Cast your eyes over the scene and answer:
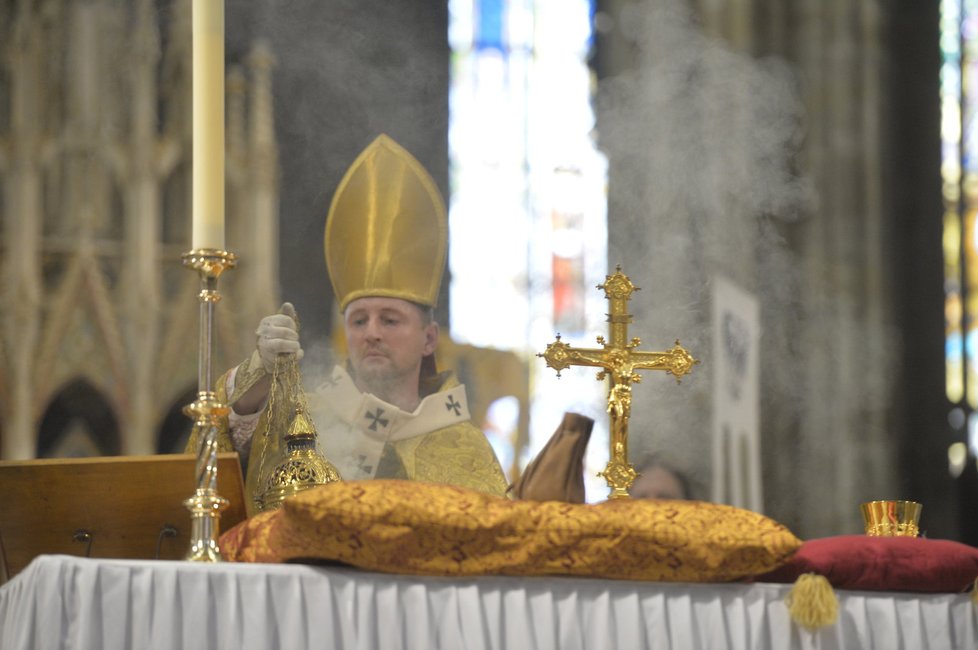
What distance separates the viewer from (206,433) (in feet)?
8.30

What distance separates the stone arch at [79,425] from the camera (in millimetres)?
7527

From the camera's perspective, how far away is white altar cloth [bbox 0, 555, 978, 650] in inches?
88.0

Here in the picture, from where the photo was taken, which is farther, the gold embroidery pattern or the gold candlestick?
the gold embroidery pattern

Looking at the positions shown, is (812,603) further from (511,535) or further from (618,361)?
(618,361)

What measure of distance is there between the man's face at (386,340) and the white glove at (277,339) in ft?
3.86

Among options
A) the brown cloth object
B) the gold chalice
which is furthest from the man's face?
the brown cloth object

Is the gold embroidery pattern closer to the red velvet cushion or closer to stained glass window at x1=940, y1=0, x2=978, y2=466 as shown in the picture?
the red velvet cushion

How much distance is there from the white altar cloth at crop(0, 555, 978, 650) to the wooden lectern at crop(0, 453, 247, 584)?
18 centimetres

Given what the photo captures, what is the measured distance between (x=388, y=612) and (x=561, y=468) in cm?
35

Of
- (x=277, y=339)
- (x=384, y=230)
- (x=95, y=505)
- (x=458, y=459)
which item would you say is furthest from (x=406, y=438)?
(x=95, y=505)

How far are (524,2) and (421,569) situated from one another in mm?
7672

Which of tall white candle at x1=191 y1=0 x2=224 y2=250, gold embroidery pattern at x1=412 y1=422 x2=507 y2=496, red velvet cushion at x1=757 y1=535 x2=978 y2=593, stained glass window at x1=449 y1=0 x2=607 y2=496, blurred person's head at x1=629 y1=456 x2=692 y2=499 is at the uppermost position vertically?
stained glass window at x1=449 y1=0 x2=607 y2=496

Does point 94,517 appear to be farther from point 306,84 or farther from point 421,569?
point 306,84

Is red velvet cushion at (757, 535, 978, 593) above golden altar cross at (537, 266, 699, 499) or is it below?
below
